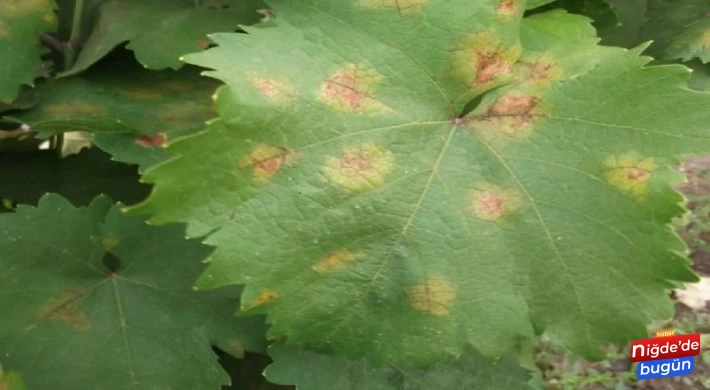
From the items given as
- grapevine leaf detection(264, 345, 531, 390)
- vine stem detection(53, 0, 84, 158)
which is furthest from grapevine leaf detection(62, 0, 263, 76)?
grapevine leaf detection(264, 345, 531, 390)

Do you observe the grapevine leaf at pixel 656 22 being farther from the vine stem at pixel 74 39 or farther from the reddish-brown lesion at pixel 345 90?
the vine stem at pixel 74 39

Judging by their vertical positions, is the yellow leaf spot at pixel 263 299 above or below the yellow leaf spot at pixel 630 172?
below

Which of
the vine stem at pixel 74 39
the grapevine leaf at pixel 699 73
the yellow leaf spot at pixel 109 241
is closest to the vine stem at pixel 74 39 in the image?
the vine stem at pixel 74 39

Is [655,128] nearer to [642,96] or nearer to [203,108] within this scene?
[642,96]

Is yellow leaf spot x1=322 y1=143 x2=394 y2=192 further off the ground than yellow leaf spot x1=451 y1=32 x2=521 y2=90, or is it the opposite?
yellow leaf spot x1=451 y1=32 x2=521 y2=90

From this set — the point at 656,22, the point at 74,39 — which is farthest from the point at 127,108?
the point at 656,22

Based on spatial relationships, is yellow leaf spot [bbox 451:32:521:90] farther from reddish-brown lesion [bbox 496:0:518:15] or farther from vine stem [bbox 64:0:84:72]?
vine stem [bbox 64:0:84:72]
